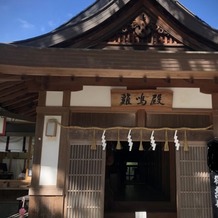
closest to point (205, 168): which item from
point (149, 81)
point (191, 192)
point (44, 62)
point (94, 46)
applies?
point (191, 192)

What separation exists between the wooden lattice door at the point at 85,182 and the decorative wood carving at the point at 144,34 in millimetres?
2476

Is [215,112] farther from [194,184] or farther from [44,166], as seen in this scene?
[44,166]

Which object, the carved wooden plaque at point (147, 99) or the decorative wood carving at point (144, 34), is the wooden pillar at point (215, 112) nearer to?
the carved wooden plaque at point (147, 99)

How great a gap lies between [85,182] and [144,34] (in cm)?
346

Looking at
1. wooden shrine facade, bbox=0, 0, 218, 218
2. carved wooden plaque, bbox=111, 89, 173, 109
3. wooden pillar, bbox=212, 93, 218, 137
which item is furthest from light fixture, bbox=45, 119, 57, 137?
wooden pillar, bbox=212, 93, 218, 137

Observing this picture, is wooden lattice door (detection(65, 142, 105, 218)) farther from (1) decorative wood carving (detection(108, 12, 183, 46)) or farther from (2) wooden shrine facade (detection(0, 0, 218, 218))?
(1) decorative wood carving (detection(108, 12, 183, 46))

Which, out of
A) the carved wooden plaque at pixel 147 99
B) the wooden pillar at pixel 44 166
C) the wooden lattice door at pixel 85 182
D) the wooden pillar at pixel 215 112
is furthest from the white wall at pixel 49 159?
the wooden pillar at pixel 215 112

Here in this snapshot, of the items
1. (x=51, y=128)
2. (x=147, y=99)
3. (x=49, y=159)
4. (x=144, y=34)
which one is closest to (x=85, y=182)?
(x=49, y=159)

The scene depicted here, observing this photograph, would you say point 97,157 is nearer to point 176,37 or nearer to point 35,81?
point 35,81

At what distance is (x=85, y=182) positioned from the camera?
5020 mm

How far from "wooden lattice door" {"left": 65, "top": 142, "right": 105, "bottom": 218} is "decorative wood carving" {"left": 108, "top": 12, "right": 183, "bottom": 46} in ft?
8.12

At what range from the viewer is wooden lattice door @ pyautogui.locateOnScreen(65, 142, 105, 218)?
4.88 metres

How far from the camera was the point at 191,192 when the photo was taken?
5004 mm

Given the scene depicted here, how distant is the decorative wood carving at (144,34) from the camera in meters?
5.25
